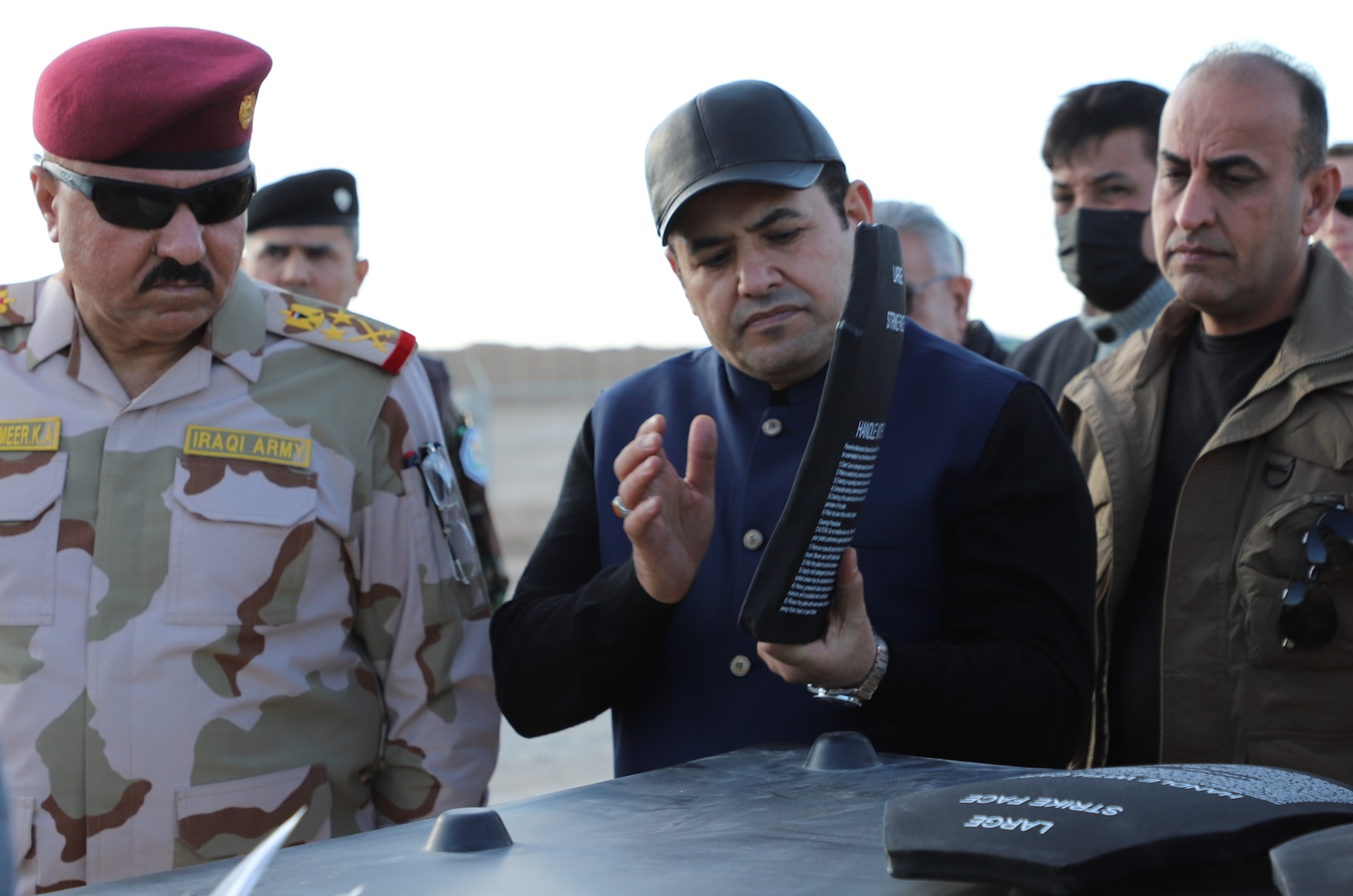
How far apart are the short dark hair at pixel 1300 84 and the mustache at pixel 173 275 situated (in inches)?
81.2

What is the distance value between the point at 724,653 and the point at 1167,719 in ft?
3.19

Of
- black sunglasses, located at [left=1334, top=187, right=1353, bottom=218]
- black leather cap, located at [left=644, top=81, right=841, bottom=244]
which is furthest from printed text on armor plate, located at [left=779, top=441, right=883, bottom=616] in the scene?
black sunglasses, located at [left=1334, top=187, right=1353, bottom=218]

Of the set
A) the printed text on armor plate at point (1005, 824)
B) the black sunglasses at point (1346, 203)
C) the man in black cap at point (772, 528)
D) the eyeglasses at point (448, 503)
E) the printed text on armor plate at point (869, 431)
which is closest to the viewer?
the printed text on armor plate at point (1005, 824)

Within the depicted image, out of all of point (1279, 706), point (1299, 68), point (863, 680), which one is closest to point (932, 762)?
point (863, 680)

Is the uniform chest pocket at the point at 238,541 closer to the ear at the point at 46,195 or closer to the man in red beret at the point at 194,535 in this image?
the man in red beret at the point at 194,535

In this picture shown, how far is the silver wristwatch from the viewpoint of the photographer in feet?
6.50

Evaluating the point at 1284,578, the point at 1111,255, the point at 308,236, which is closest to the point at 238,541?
the point at 1284,578

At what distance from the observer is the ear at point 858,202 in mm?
2547

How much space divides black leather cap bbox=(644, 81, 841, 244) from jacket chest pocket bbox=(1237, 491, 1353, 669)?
3.49 ft

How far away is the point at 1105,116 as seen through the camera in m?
4.14

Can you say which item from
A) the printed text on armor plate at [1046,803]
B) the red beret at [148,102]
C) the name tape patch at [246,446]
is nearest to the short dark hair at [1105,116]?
the red beret at [148,102]

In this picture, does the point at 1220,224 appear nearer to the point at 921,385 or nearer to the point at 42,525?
the point at 921,385

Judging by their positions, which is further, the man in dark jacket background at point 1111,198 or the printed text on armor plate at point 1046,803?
the man in dark jacket background at point 1111,198

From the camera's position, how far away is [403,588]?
2674 mm
